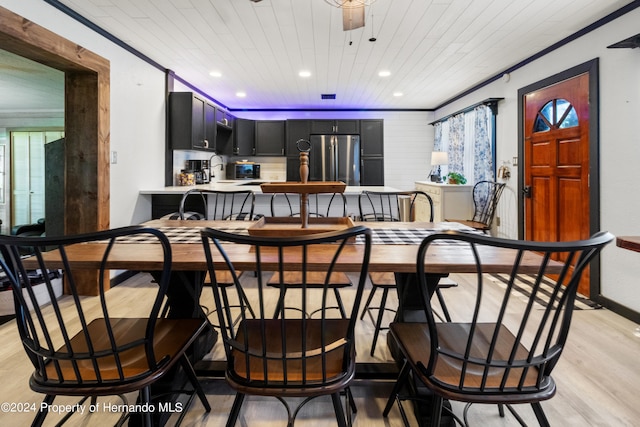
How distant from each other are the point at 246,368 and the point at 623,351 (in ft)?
7.76

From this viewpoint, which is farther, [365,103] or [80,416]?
Answer: [365,103]

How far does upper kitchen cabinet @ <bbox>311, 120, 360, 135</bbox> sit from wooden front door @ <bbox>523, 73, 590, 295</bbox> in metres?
3.12

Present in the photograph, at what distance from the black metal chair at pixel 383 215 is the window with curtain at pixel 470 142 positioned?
0.87m

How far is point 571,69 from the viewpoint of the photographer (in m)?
3.21

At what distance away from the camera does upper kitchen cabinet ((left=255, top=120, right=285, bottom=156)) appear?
6.71m

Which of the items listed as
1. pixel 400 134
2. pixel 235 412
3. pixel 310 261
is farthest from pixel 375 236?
pixel 400 134

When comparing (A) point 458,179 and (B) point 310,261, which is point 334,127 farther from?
(B) point 310,261

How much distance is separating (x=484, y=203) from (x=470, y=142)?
1.06 metres

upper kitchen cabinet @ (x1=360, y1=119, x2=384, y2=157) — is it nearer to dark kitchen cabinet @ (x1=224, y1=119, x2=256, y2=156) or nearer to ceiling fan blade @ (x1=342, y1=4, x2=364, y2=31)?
dark kitchen cabinet @ (x1=224, y1=119, x2=256, y2=156)

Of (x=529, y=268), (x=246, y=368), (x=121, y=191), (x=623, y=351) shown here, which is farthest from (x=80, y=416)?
(x=623, y=351)

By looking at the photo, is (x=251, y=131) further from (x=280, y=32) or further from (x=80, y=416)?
(x=80, y=416)

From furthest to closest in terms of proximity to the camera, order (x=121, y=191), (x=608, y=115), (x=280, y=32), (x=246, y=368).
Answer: (x=121, y=191) → (x=280, y=32) → (x=608, y=115) → (x=246, y=368)

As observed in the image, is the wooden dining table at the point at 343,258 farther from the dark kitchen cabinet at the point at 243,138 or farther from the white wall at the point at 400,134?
the white wall at the point at 400,134

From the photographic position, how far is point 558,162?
3457 millimetres
